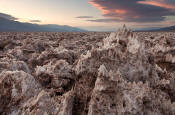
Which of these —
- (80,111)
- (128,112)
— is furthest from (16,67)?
(128,112)

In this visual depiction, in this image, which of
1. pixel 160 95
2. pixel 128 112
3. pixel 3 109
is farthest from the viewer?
pixel 3 109

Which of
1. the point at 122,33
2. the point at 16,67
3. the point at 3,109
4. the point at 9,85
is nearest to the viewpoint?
the point at 3,109

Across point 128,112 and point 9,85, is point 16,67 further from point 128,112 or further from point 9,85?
point 128,112

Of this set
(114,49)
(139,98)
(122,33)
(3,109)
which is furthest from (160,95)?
(3,109)

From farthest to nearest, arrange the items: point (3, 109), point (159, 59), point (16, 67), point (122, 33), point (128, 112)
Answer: point (159, 59), point (16, 67), point (122, 33), point (3, 109), point (128, 112)

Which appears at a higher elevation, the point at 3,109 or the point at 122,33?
the point at 122,33

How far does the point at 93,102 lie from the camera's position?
117 inches

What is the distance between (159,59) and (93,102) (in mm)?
5123

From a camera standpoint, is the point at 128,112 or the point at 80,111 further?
the point at 80,111

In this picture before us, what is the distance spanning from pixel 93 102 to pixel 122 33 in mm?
2089

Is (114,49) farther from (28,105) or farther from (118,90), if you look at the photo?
(28,105)

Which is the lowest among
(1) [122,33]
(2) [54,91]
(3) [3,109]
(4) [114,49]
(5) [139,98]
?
(3) [3,109]

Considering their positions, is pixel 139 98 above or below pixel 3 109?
above

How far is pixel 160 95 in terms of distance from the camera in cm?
337
